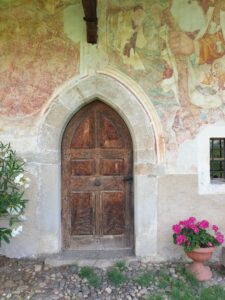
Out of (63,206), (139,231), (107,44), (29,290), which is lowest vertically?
(29,290)

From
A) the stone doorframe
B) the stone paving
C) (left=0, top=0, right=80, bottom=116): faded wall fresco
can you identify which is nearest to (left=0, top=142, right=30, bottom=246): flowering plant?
the stone doorframe

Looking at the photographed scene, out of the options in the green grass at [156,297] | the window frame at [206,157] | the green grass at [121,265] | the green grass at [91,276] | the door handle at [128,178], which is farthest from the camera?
the door handle at [128,178]

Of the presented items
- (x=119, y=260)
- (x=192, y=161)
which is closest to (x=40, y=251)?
(x=119, y=260)

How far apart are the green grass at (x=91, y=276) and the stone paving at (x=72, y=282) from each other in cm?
3

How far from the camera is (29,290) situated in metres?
3.49

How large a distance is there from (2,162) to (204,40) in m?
2.99

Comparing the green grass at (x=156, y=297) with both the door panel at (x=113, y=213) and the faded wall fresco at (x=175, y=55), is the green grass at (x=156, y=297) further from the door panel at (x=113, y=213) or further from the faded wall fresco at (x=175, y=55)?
the faded wall fresco at (x=175, y=55)

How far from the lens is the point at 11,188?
405cm

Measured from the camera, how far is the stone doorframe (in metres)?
4.13

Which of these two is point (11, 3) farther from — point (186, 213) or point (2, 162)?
point (186, 213)

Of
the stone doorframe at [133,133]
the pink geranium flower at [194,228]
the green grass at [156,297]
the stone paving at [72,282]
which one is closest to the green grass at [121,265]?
the stone paving at [72,282]

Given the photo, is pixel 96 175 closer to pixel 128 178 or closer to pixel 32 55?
pixel 128 178

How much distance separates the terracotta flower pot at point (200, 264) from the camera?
3.70 meters

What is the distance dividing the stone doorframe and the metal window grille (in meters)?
0.83
